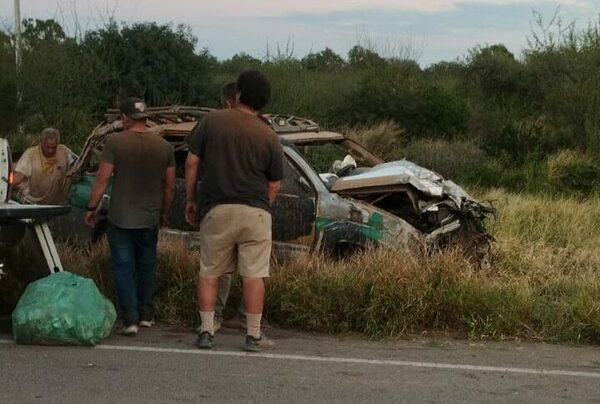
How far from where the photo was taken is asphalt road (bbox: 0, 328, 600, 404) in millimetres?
5848

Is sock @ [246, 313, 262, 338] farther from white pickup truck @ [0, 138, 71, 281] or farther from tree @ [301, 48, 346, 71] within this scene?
tree @ [301, 48, 346, 71]

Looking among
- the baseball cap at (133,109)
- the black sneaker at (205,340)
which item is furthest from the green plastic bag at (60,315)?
the baseball cap at (133,109)

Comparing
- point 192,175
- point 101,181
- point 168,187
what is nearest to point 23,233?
point 101,181

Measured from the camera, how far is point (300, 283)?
793 cm

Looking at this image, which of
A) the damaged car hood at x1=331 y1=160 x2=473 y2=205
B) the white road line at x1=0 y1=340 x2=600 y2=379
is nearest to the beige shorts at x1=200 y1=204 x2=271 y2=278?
the white road line at x1=0 y1=340 x2=600 y2=379

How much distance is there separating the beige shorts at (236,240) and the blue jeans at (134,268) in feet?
2.76

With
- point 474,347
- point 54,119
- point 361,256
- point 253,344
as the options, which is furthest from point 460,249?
point 54,119

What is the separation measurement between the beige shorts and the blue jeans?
0.84 meters

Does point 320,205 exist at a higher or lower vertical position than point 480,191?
higher

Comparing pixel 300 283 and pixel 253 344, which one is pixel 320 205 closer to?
pixel 300 283

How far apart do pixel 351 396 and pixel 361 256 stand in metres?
2.64

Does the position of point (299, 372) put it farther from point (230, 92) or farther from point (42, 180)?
point (42, 180)

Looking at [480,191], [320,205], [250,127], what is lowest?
[480,191]

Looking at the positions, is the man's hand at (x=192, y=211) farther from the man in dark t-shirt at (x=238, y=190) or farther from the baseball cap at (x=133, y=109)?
the baseball cap at (x=133, y=109)
